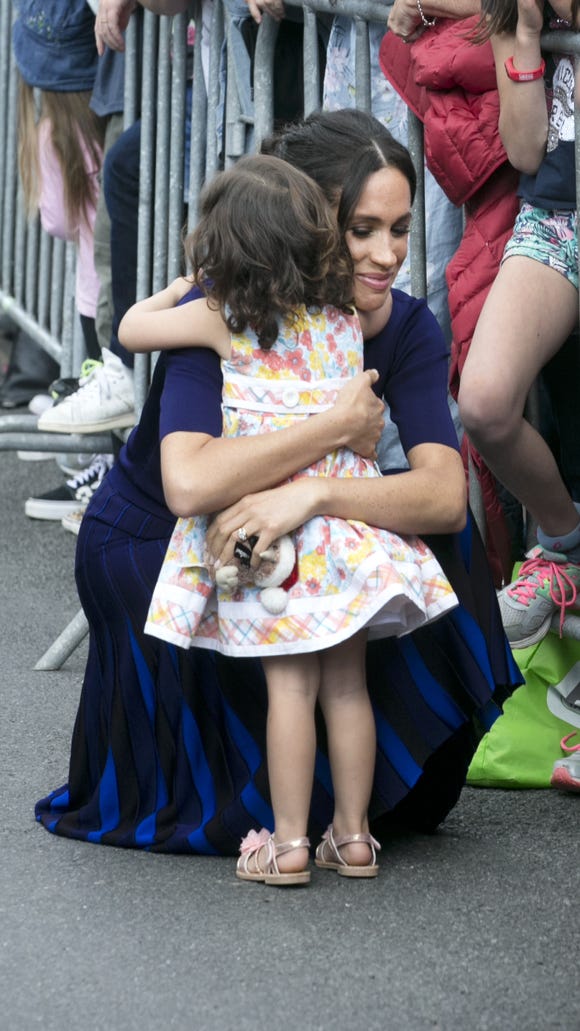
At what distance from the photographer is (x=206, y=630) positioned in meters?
3.00

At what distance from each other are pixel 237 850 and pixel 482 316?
1.16m

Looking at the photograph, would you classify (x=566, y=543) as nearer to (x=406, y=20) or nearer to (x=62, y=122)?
(x=406, y=20)

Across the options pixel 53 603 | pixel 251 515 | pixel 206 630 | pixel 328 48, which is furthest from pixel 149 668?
pixel 53 603

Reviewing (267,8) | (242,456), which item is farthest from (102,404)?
(242,456)

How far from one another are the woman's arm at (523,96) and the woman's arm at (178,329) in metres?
0.78

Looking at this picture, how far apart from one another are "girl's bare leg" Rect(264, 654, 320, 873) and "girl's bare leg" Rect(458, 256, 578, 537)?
777 mm

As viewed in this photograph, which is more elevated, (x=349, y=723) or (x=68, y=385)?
(x=349, y=723)

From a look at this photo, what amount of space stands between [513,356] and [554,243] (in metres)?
0.24

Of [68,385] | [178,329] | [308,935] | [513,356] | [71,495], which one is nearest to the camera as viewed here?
[308,935]

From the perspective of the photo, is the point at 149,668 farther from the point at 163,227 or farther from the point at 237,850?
the point at 163,227

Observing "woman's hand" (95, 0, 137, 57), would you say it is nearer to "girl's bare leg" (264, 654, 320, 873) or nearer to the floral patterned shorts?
the floral patterned shorts

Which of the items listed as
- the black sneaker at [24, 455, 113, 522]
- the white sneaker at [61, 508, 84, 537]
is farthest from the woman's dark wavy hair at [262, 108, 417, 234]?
the black sneaker at [24, 455, 113, 522]

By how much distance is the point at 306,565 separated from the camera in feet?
9.31

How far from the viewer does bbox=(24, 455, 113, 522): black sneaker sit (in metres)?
6.18
